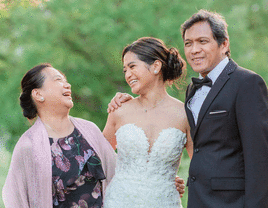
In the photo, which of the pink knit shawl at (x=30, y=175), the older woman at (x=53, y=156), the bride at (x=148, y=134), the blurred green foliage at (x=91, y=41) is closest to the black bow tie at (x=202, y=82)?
the bride at (x=148, y=134)

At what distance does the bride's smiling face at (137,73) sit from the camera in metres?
3.14

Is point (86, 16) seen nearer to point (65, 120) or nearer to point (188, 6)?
point (188, 6)

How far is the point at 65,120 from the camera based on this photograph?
123 inches

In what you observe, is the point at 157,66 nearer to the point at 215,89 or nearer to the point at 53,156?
the point at 215,89

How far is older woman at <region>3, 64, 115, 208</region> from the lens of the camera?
2795 millimetres

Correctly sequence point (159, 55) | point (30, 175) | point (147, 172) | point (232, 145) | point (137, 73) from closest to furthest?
1. point (232, 145)
2. point (30, 175)
3. point (147, 172)
4. point (137, 73)
5. point (159, 55)

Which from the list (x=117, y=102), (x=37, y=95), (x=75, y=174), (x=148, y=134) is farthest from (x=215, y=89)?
(x=37, y=95)

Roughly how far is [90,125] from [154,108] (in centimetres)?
62

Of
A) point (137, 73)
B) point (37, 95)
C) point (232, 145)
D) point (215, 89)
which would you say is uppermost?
point (137, 73)

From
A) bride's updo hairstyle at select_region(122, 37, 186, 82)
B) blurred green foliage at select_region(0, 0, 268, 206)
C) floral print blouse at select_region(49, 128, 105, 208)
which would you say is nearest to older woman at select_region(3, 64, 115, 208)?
floral print blouse at select_region(49, 128, 105, 208)

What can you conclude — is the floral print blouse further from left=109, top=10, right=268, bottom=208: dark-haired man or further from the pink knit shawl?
left=109, top=10, right=268, bottom=208: dark-haired man

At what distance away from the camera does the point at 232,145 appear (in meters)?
2.27

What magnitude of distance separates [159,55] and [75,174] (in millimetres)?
1309

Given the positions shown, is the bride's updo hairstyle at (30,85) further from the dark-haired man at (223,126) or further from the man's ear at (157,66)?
the dark-haired man at (223,126)
